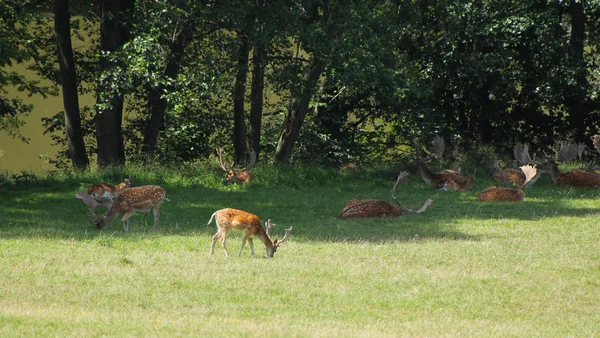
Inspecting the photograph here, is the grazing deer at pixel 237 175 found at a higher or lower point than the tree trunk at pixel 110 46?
lower

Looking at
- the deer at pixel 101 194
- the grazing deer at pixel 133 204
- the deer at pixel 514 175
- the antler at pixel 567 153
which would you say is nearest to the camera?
the grazing deer at pixel 133 204

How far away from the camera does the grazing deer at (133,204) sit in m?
14.0

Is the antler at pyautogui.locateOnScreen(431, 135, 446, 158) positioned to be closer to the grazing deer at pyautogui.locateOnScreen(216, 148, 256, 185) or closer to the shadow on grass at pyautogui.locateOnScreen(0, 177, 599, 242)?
the shadow on grass at pyautogui.locateOnScreen(0, 177, 599, 242)

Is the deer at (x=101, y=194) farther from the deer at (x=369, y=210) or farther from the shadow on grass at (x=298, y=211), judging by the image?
the deer at (x=369, y=210)

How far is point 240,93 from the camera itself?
2138 cm

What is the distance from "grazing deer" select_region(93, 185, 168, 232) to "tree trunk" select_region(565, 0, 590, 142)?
39.7 feet

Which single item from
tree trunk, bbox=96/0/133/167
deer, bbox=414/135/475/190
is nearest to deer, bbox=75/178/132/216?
tree trunk, bbox=96/0/133/167

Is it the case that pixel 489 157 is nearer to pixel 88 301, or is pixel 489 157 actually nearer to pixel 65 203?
pixel 65 203

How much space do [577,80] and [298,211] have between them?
385 inches

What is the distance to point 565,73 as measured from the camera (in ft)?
74.0

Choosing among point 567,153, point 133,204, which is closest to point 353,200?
point 133,204

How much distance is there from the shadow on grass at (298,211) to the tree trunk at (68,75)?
3644mm

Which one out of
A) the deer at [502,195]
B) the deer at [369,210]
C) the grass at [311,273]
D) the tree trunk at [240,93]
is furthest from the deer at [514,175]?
the tree trunk at [240,93]

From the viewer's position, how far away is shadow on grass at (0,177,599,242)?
13945 mm
